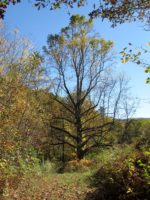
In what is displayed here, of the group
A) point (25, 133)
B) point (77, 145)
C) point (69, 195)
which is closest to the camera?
point (69, 195)

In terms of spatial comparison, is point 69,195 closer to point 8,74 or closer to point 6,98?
point 6,98

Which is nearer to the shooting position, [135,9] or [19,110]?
[135,9]

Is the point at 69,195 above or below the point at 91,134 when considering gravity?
below

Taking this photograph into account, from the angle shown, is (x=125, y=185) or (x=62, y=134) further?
(x=62, y=134)

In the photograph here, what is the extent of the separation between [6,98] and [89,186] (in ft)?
15.1

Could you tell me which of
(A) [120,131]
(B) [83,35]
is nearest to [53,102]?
(B) [83,35]

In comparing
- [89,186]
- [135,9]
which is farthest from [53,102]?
[135,9]

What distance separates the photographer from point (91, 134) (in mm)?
32188

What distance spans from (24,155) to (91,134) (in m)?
19.5

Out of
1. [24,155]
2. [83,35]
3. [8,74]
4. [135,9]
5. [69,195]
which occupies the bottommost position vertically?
[69,195]

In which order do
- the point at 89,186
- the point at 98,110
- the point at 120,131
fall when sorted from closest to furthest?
the point at 89,186, the point at 98,110, the point at 120,131

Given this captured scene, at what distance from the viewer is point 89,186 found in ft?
39.9

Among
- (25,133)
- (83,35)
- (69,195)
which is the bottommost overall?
(69,195)

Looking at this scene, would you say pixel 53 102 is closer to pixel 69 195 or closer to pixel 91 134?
pixel 91 134
